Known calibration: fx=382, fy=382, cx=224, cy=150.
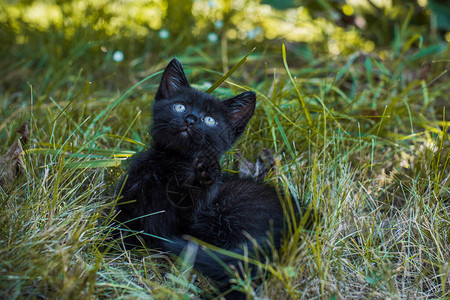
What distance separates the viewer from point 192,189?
73.3 inches

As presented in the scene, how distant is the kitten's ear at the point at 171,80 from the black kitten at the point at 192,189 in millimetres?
106

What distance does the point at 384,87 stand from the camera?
3896mm

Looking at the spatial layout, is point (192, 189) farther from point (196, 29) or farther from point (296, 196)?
point (196, 29)

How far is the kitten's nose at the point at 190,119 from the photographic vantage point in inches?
80.1

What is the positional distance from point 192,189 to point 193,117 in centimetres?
43

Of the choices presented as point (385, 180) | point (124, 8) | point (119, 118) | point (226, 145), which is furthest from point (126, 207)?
point (124, 8)

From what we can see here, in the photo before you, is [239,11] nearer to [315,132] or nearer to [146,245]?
[315,132]

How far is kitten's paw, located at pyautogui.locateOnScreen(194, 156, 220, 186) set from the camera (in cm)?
181

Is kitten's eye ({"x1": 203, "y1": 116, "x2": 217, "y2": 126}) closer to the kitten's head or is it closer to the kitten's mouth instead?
the kitten's head

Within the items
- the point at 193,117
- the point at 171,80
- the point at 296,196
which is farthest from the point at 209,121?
the point at 296,196

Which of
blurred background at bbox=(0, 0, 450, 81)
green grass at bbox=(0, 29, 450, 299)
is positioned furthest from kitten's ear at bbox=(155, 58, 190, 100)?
blurred background at bbox=(0, 0, 450, 81)

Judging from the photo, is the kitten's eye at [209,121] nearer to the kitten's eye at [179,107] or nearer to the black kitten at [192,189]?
the black kitten at [192,189]

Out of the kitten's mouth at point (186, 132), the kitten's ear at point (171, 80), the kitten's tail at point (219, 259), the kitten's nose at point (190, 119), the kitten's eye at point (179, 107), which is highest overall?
the kitten's ear at point (171, 80)

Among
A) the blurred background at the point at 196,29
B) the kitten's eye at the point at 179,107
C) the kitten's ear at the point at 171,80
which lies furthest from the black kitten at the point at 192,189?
the blurred background at the point at 196,29
